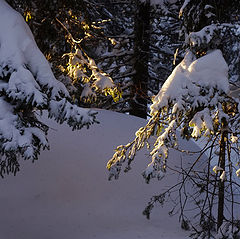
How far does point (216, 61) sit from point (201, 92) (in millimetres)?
505

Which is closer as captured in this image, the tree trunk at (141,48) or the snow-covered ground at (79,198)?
the snow-covered ground at (79,198)

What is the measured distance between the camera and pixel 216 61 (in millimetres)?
4812

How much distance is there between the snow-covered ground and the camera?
6.17m

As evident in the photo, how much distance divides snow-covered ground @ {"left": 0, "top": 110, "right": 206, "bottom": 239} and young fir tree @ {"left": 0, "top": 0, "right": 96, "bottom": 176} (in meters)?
1.74

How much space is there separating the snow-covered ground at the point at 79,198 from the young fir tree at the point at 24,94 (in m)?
1.74

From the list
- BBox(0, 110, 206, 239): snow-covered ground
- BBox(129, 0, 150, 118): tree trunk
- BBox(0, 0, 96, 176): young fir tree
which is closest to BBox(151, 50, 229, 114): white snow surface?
BBox(0, 0, 96, 176): young fir tree

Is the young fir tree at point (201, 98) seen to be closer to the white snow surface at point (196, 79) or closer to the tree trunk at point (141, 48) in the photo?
the white snow surface at point (196, 79)

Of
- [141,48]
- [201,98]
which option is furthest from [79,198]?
[141,48]

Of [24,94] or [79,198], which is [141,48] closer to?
[79,198]

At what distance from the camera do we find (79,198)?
6.88 m

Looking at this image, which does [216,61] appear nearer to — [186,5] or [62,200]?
[186,5]

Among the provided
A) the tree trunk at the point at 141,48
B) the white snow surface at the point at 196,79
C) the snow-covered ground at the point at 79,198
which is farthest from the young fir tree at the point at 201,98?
the tree trunk at the point at 141,48

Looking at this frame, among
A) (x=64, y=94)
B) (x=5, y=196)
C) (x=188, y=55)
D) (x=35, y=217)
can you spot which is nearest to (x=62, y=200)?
(x=35, y=217)

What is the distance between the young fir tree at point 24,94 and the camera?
14.8ft
